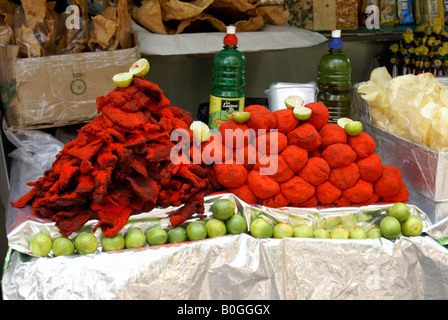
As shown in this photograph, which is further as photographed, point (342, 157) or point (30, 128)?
point (30, 128)

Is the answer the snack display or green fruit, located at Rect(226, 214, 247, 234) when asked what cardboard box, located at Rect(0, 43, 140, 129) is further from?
the snack display

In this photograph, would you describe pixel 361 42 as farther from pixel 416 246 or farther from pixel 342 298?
pixel 342 298

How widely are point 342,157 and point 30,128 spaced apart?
1.16 meters

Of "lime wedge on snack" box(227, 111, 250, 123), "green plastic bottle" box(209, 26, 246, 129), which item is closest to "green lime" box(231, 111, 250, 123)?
"lime wedge on snack" box(227, 111, 250, 123)

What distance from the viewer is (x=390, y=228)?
130cm

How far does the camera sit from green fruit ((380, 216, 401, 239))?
51.3 inches

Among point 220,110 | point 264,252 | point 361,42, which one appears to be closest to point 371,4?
point 361,42

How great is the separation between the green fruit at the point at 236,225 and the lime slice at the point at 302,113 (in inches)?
14.9

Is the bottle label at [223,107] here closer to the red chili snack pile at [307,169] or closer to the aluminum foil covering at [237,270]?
the red chili snack pile at [307,169]

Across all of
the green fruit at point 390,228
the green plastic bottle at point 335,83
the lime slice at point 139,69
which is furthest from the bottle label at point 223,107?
the green fruit at point 390,228

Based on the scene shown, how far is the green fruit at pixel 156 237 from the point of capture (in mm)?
1275

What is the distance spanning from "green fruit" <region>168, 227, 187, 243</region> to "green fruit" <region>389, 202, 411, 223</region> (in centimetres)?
64

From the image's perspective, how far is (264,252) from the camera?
1.24 metres

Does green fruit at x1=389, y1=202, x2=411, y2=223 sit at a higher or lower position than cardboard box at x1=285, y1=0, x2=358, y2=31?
lower
